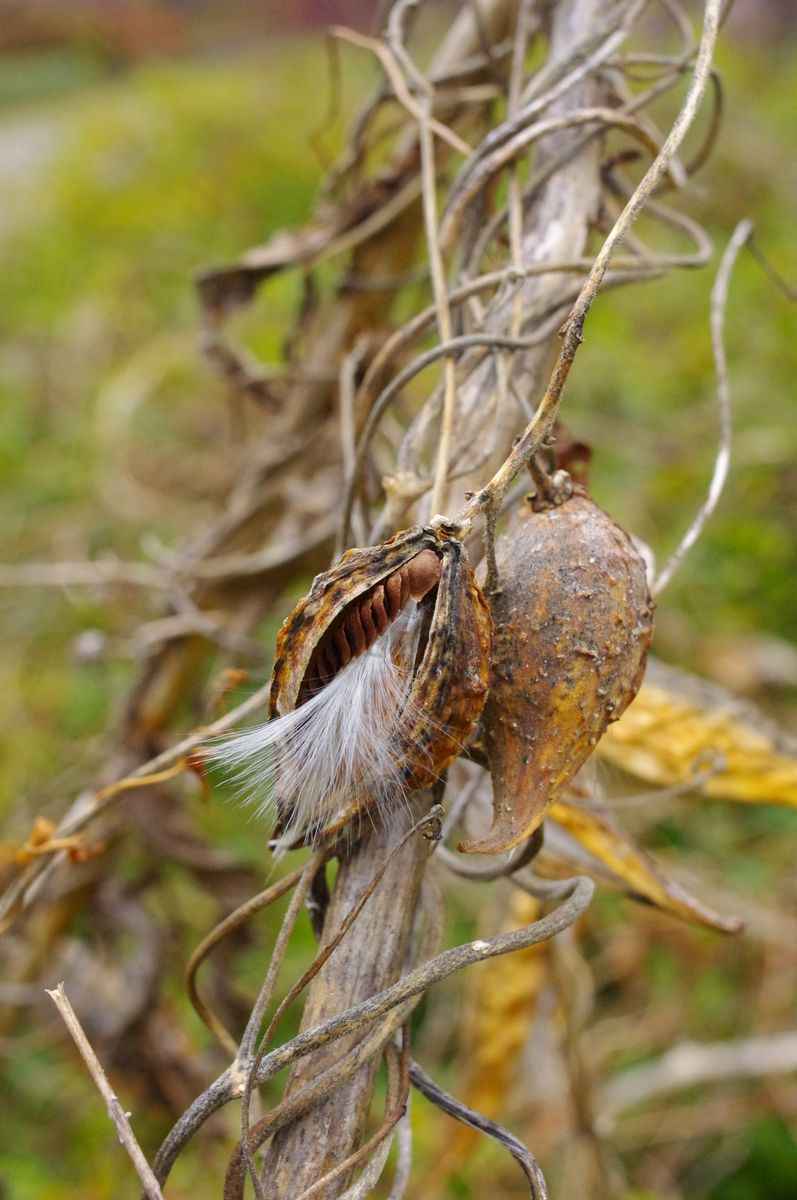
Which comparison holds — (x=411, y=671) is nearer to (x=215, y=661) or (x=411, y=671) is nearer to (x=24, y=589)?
(x=215, y=661)

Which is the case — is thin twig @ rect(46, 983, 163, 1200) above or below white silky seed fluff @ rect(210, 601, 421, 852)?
below

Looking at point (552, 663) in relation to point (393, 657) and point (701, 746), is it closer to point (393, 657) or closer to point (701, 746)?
point (393, 657)

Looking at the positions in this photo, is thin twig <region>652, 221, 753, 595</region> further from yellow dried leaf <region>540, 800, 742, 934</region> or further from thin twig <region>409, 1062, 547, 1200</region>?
thin twig <region>409, 1062, 547, 1200</region>

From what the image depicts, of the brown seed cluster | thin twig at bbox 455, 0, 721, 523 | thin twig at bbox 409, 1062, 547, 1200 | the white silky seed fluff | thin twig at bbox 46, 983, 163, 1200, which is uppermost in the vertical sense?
thin twig at bbox 455, 0, 721, 523

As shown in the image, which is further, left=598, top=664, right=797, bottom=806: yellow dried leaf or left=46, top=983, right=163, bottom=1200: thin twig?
left=598, top=664, right=797, bottom=806: yellow dried leaf

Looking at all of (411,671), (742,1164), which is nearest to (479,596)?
(411,671)

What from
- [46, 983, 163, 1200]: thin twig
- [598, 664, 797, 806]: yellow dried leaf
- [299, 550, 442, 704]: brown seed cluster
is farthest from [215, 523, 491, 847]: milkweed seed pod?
[598, 664, 797, 806]: yellow dried leaf

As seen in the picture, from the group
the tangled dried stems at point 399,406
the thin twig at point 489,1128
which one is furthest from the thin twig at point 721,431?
the thin twig at point 489,1128

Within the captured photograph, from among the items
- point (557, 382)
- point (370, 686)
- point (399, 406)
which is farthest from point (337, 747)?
point (399, 406)
